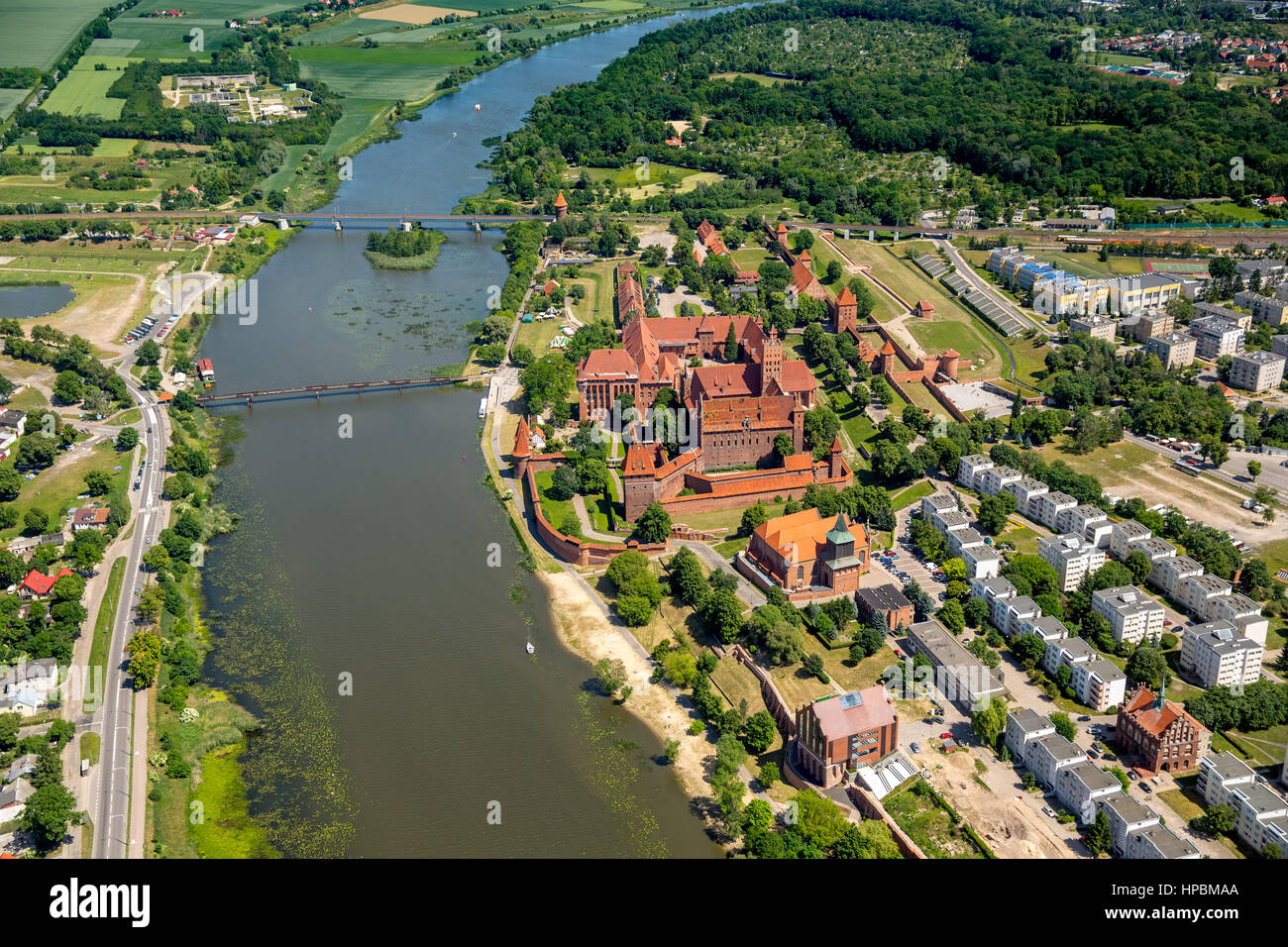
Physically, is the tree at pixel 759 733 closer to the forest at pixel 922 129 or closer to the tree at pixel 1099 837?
the tree at pixel 1099 837

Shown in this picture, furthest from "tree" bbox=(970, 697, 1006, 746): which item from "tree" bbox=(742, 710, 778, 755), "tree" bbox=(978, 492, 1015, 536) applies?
"tree" bbox=(978, 492, 1015, 536)

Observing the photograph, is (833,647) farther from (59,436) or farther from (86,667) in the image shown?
(59,436)

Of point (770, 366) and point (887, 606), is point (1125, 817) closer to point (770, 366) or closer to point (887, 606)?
→ point (887, 606)

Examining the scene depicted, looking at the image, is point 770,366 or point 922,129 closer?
point 770,366

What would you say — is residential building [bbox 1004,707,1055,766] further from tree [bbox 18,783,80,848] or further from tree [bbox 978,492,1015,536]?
tree [bbox 18,783,80,848]

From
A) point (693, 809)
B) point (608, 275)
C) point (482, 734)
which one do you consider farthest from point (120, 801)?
point (608, 275)

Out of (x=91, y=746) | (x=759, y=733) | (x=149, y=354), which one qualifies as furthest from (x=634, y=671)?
(x=149, y=354)
